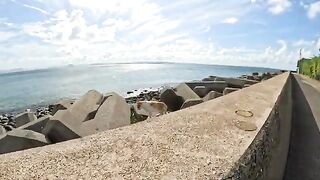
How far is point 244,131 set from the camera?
3.37 metres

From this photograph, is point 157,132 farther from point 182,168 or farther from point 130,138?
point 182,168

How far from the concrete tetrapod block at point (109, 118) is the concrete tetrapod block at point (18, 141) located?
2.29 feet

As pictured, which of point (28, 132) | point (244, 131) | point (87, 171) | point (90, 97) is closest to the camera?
point (87, 171)

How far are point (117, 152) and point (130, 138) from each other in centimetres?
32

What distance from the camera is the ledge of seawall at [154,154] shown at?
212 centimetres

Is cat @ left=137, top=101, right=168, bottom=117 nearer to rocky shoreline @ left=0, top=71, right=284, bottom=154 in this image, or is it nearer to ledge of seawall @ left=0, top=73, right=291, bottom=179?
rocky shoreline @ left=0, top=71, right=284, bottom=154

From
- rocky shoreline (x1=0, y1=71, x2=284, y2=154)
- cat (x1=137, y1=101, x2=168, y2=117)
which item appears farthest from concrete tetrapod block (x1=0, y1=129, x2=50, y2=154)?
cat (x1=137, y1=101, x2=168, y2=117)

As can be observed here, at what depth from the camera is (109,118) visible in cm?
541

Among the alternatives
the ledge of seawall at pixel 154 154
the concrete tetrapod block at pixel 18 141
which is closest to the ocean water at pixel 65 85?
the concrete tetrapod block at pixel 18 141

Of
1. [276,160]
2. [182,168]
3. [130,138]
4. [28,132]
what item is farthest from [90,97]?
[182,168]

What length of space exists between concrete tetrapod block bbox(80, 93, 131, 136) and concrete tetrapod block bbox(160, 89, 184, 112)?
90.4 inches

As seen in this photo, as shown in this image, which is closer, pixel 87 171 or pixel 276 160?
pixel 87 171

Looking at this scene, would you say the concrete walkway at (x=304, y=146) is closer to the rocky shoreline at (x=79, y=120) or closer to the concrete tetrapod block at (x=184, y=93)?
the rocky shoreline at (x=79, y=120)

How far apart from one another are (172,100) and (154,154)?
20.7 feet
